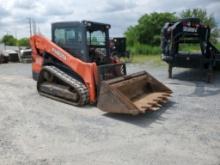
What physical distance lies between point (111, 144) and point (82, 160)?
745mm

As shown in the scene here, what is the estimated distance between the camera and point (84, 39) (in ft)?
25.6

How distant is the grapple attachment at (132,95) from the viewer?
628 centimetres

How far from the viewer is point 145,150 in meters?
4.80

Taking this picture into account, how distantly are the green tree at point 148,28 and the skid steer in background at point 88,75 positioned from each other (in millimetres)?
35380

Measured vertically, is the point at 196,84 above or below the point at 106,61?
below

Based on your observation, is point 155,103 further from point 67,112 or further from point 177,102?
point 67,112

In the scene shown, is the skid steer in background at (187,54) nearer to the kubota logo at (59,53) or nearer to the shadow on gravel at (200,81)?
the shadow on gravel at (200,81)

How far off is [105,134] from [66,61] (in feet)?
9.82

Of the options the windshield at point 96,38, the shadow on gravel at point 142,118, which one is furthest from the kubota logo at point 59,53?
the shadow on gravel at point 142,118

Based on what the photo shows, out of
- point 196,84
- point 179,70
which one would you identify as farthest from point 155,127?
point 179,70

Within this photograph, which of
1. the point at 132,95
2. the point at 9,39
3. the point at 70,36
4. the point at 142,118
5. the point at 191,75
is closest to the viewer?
the point at 142,118

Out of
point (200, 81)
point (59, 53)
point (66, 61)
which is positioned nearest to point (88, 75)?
point (66, 61)

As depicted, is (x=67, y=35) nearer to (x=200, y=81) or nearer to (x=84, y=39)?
(x=84, y=39)

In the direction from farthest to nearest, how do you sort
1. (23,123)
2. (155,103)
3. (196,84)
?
(196,84)
(155,103)
(23,123)
